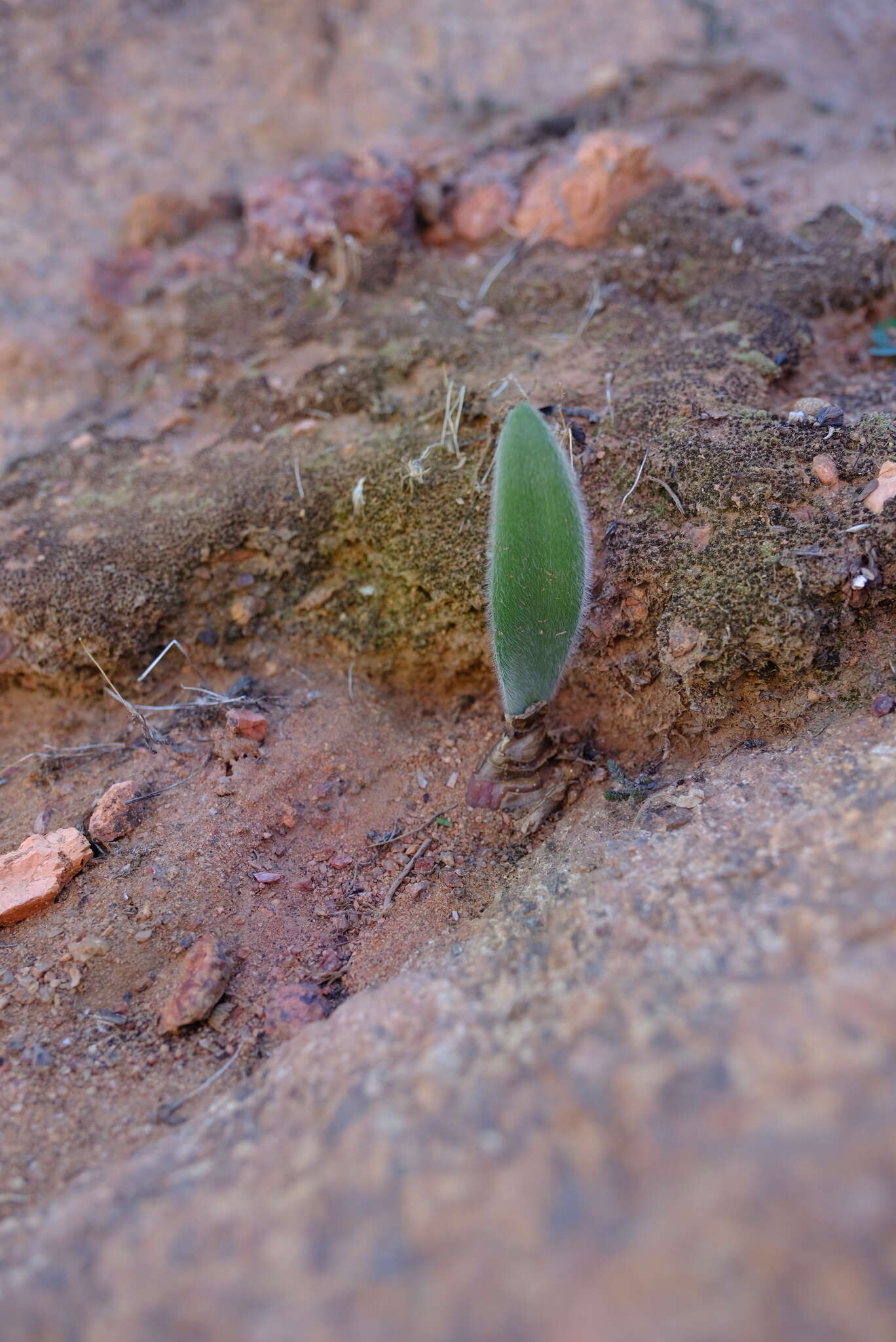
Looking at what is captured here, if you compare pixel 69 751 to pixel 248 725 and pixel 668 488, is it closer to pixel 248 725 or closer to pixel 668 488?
pixel 248 725

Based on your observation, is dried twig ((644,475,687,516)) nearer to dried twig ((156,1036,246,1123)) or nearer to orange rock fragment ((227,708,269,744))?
orange rock fragment ((227,708,269,744))

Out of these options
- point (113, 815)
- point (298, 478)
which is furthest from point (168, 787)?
point (298, 478)

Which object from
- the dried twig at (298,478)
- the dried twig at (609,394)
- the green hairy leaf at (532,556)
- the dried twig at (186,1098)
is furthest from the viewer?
the dried twig at (298,478)

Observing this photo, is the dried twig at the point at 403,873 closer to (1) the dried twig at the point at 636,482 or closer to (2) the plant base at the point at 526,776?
(2) the plant base at the point at 526,776

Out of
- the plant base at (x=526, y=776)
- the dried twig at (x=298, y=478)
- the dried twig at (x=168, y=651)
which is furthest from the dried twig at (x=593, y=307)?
the dried twig at (x=168, y=651)

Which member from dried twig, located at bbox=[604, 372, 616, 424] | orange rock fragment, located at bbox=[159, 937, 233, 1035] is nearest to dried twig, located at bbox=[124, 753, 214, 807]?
orange rock fragment, located at bbox=[159, 937, 233, 1035]

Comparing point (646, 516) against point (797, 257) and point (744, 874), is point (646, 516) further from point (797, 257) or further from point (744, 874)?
point (797, 257)

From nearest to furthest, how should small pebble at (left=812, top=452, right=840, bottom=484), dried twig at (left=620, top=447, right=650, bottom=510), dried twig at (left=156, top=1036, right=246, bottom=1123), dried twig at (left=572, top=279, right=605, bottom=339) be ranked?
dried twig at (left=156, top=1036, right=246, bottom=1123) < small pebble at (left=812, top=452, right=840, bottom=484) < dried twig at (left=620, top=447, right=650, bottom=510) < dried twig at (left=572, top=279, right=605, bottom=339)
